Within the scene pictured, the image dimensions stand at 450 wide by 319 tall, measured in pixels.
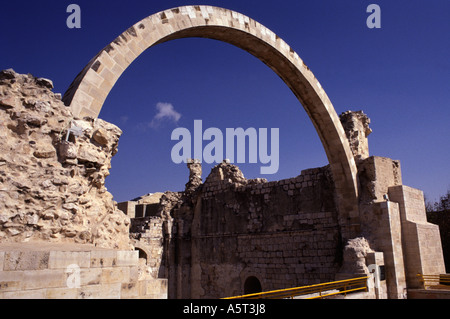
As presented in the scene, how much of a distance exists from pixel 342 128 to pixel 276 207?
3.29 metres

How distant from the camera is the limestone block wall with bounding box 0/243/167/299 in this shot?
2803 millimetres

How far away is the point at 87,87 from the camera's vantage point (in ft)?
16.1

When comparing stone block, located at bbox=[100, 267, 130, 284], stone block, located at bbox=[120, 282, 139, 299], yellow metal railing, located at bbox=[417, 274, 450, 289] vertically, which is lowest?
yellow metal railing, located at bbox=[417, 274, 450, 289]

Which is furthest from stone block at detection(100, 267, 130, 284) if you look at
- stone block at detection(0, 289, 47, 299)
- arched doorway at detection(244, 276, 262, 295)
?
arched doorway at detection(244, 276, 262, 295)

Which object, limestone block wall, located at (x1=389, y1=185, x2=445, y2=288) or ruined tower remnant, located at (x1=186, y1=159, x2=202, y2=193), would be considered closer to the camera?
limestone block wall, located at (x1=389, y1=185, x2=445, y2=288)

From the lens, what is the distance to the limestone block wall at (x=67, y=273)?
2803mm

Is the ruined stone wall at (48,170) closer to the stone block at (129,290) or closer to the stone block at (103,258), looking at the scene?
the stone block at (103,258)

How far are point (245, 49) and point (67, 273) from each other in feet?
22.5

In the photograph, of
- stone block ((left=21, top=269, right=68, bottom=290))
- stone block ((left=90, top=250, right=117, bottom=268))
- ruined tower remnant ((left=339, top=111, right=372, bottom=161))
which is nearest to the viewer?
stone block ((left=21, top=269, right=68, bottom=290))

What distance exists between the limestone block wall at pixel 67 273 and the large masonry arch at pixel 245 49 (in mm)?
2073

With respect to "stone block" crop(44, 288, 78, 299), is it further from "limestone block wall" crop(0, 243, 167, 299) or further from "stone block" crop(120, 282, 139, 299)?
"stone block" crop(120, 282, 139, 299)

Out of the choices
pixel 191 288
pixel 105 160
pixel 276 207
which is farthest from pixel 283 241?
pixel 105 160

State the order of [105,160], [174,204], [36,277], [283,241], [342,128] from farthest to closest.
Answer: [174,204]
[283,241]
[342,128]
[105,160]
[36,277]

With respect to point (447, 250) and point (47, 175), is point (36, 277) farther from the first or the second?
point (447, 250)
